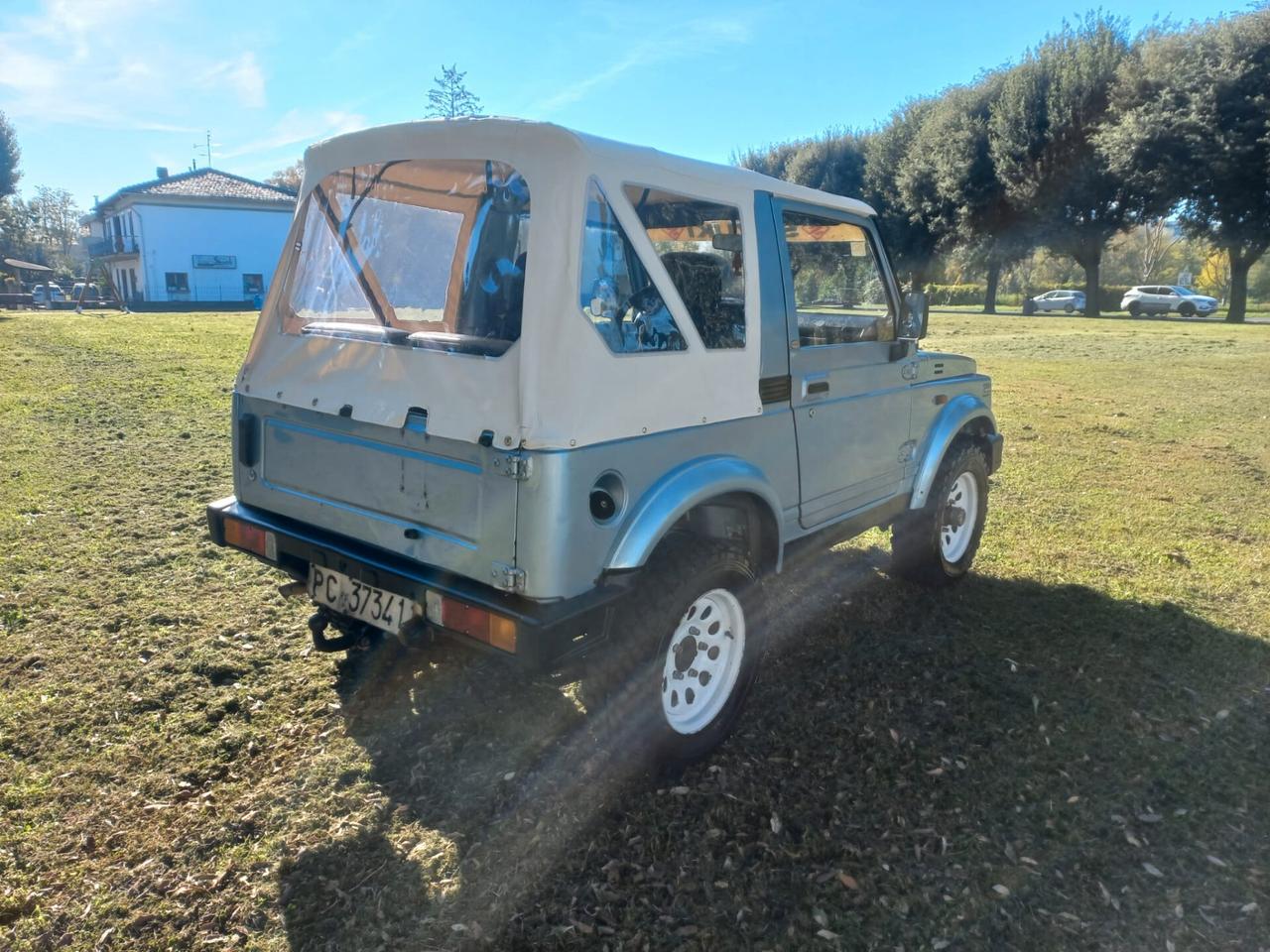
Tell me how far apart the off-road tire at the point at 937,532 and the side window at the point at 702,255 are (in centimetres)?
198

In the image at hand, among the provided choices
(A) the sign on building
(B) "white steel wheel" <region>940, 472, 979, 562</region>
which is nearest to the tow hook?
(B) "white steel wheel" <region>940, 472, 979, 562</region>

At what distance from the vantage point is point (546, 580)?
2607 millimetres

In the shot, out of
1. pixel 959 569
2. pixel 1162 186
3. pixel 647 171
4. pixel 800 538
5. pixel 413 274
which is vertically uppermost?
pixel 1162 186

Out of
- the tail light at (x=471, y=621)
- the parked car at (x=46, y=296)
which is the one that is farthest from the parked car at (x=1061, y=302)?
the parked car at (x=46, y=296)

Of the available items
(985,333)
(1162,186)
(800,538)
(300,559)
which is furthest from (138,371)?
(1162,186)

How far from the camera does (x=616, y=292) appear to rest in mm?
2818

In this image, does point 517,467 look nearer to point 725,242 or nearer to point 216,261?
point 725,242

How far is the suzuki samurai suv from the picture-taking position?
8.66ft

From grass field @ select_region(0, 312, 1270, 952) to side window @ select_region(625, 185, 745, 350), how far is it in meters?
1.66

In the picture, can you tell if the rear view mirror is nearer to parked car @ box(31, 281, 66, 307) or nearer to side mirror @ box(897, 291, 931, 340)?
side mirror @ box(897, 291, 931, 340)

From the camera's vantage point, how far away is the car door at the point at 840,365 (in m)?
3.65

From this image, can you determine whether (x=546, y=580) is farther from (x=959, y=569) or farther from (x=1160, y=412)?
(x=1160, y=412)

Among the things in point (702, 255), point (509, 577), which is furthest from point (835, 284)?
point (509, 577)

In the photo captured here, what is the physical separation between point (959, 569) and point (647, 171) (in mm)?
3330
